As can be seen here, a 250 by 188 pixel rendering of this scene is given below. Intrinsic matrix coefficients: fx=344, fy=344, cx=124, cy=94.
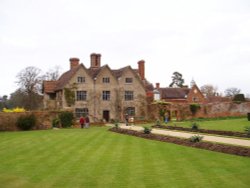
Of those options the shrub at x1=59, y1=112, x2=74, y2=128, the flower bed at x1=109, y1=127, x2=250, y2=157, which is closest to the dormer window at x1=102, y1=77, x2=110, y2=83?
the shrub at x1=59, y1=112, x2=74, y2=128

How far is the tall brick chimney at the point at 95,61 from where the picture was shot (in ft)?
183

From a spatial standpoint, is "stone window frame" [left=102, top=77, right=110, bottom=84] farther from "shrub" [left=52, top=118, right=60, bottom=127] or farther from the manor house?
"shrub" [left=52, top=118, right=60, bottom=127]

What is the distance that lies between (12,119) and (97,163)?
28.1 meters

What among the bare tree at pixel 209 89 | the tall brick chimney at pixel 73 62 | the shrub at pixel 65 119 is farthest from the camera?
the bare tree at pixel 209 89

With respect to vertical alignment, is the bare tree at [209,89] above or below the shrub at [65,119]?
above

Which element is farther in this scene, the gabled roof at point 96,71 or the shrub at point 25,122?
the gabled roof at point 96,71

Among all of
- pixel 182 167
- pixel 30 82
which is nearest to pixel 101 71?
pixel 30 82

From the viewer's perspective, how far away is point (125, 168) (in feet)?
41.2

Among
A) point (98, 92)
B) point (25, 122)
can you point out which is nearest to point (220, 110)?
point (98, 92)

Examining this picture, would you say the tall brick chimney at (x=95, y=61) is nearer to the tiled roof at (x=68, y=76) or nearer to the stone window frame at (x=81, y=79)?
the tiled roof at (x=68, y=76)

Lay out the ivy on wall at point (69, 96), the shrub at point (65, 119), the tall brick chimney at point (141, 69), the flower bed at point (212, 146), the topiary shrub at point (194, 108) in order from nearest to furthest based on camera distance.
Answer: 1. the flower bed at point (212, 146)
2. the shrub at point (65, 119)
3. the ivy on wall at point (69, 96)
4. the topiary shrub at point (194, 108)
5. the tall brick chimney at point (141, 69)

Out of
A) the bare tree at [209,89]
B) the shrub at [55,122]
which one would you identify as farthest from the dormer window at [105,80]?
the bare tree at [209,89]

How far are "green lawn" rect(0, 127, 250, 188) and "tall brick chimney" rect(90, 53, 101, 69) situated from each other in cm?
3911

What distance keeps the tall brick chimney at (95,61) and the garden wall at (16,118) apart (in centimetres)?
1603
